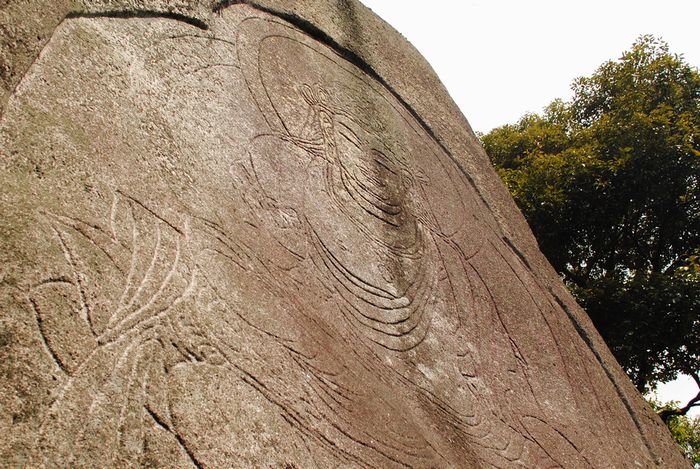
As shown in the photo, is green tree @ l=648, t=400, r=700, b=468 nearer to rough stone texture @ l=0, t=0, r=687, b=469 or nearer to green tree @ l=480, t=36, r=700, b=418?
green tree @ l=480, t=36, r=700, b=418

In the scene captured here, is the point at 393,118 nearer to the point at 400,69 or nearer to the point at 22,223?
the point at 400,69

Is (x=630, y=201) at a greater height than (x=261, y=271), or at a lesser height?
greater

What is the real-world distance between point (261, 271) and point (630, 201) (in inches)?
302

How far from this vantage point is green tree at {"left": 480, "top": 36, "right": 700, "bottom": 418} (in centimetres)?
769

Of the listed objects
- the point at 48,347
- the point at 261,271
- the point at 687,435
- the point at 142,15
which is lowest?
the point at 48,347

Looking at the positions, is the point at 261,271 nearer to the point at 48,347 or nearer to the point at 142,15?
the point at 48,347

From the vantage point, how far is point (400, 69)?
4176 millimetres

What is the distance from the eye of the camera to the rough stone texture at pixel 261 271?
165 centimetres

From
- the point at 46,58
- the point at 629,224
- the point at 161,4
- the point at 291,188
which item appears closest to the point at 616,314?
the point at 629,224

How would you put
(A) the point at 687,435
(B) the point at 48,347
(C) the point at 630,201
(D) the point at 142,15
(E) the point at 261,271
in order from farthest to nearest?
(A) the point at 687,435 → (C) the point at 630,201 → (D) the point at 142,15 → (E) the point at 261,271 → (B) the point at 48,347

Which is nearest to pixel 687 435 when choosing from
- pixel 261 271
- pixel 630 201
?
pixel 630 201

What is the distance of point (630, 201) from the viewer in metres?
8.77

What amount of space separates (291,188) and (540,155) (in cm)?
720

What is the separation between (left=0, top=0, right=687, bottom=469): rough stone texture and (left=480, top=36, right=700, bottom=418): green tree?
432cm
